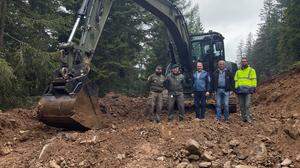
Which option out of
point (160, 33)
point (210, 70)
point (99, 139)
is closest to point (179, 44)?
point (210, 70)

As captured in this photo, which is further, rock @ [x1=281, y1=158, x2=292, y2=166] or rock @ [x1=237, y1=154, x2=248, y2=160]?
rock @ [x1=237, y1=154, x2=248, y2=160]

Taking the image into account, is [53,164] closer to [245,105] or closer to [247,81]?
[245,105]

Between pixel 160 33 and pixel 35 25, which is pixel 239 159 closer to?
pixel 35 25

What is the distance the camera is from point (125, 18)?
25.5 metres

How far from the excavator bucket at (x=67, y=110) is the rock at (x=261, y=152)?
4.18 m

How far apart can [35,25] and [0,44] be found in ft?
5.59

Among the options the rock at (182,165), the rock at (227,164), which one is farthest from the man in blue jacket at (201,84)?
the rock at (182,165)

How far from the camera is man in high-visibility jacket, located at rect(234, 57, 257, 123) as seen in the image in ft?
42.1

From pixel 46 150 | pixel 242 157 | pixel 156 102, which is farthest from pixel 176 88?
pixel 46 150

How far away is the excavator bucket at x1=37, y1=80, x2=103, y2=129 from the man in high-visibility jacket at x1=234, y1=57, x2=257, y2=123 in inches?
164

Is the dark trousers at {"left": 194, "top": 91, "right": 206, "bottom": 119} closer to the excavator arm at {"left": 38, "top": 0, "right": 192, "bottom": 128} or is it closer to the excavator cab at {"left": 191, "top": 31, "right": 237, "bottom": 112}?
the excavator arm at {"left": 38, "top": 0, "right": 192, "bottom": 128}

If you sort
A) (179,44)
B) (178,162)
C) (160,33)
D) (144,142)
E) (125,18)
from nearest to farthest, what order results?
(178,162) < (144,142) < (179,44) < (125,18) < (160,33)

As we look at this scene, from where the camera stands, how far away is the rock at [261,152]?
9.89 meters

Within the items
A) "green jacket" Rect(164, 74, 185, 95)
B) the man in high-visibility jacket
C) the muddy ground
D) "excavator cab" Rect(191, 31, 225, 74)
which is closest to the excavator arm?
the muddy ground
